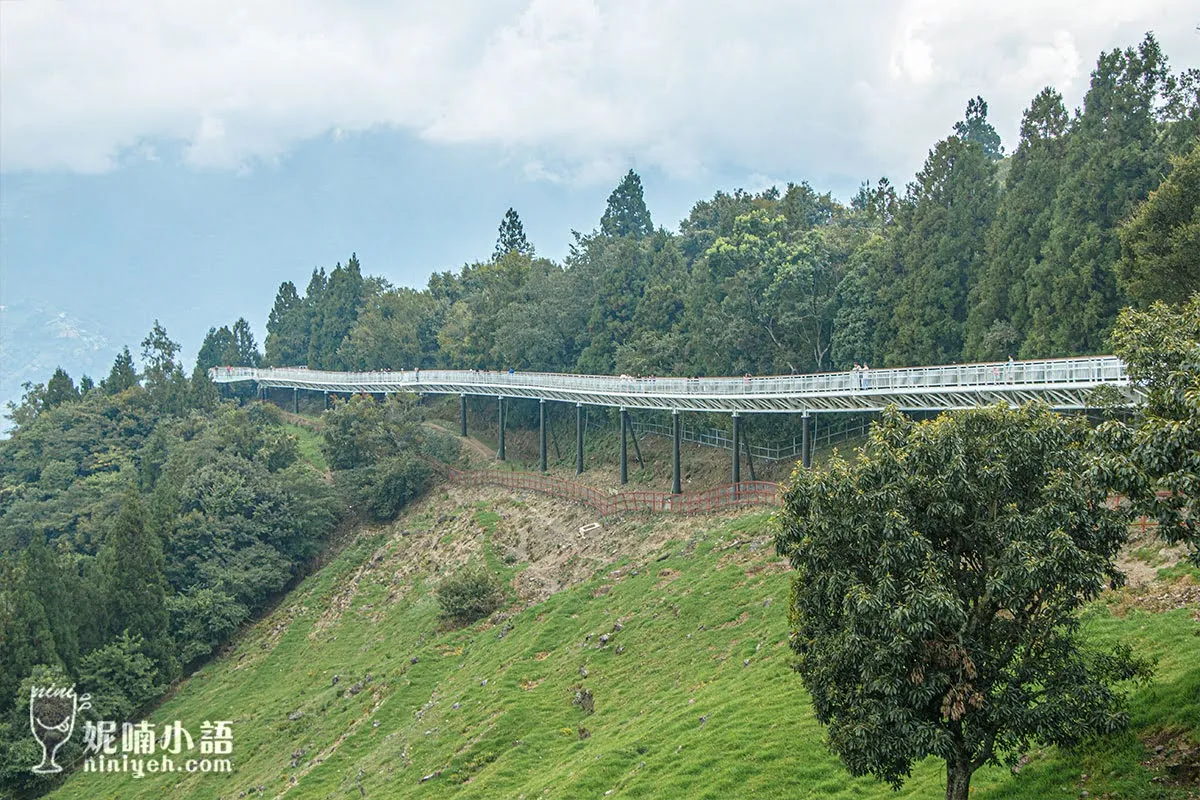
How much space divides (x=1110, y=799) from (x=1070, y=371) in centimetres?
2459

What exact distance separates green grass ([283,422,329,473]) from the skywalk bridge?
38.6 ft

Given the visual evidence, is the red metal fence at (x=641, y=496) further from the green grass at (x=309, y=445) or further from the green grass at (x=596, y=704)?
the green grass at (x=309, y=445)

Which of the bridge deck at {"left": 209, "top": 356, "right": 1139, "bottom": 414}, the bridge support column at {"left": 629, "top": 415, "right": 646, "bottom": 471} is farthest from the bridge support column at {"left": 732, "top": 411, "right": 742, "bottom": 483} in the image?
the bridge support column at {"left": 629, "top": 415, "right": 646, "bottom": 471}

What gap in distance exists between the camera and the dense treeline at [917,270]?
47.0 meters

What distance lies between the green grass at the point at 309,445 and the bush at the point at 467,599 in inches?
1381

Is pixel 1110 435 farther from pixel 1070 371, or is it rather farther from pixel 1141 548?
pixel 1070 371

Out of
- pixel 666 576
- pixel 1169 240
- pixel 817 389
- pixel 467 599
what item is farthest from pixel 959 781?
pixel 817 389

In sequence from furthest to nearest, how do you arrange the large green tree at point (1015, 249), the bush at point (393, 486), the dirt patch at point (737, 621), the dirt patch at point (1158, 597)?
the bush at point (393, 486), the large green tree at point (1015, 249), the dirt patch at point (737, 621), the dirt patch at point (1158, 597)

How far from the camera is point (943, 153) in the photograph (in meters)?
59.7

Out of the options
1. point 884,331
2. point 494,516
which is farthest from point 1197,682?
point 494,516

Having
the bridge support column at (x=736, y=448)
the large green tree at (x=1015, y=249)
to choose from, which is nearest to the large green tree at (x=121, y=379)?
the bridge support column at (x=736, y=448)

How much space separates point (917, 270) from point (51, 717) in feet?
167

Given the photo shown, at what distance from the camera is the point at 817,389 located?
168ft

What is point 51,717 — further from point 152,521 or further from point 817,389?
point 817,389
